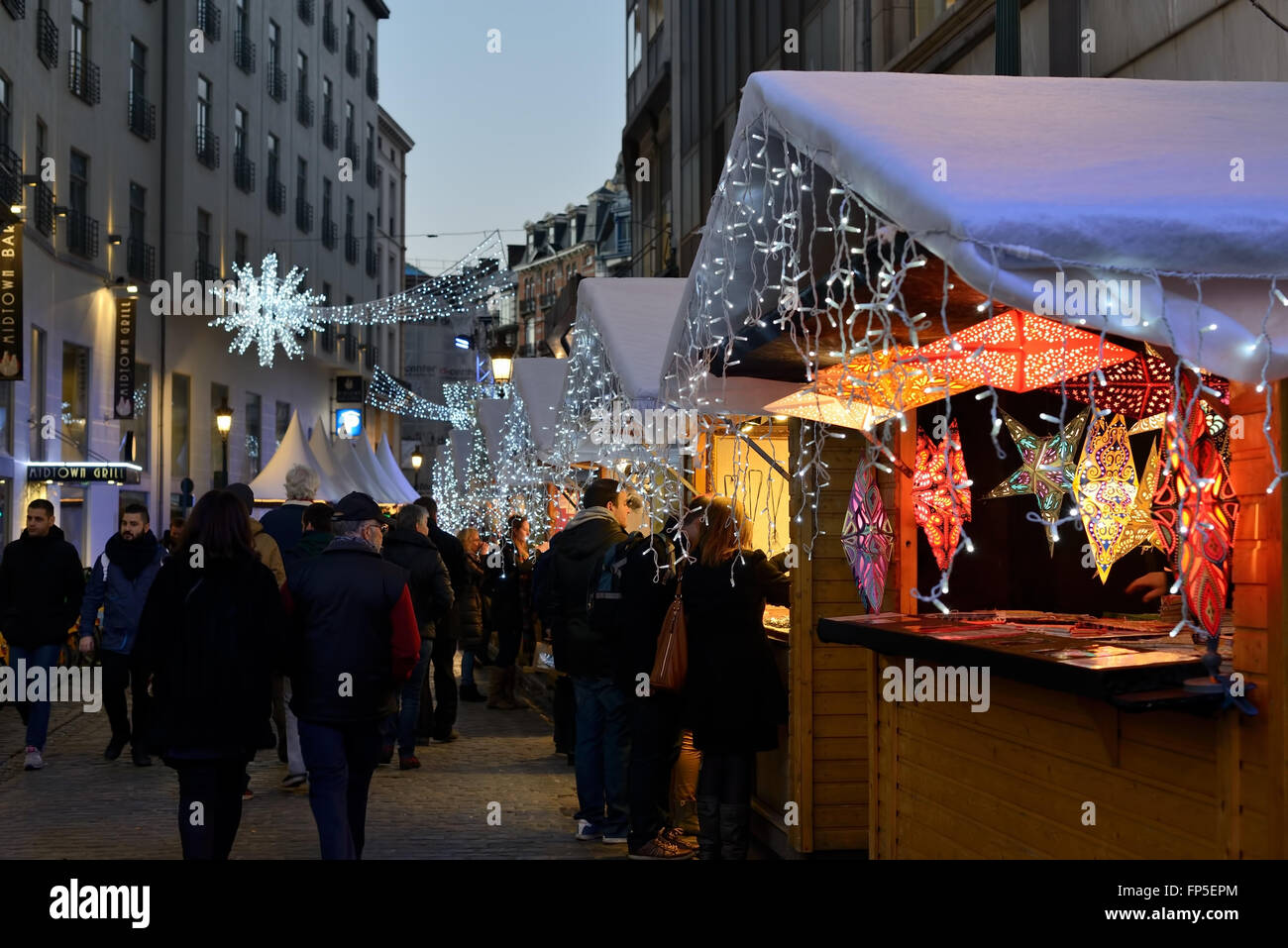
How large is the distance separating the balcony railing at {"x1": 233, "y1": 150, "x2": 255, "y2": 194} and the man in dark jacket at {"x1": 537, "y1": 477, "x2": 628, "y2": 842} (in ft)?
97.3

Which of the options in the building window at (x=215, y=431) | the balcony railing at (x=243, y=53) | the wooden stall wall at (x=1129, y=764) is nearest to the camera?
the wooden stall wall at (x=1129, y=764)

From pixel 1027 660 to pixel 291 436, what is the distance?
20294mm

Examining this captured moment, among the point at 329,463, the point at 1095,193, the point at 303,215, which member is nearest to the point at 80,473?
the point at 329,463

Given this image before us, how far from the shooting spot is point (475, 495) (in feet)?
93.2

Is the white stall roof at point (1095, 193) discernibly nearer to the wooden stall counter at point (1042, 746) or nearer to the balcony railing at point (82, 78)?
the wooden stall counter at point (1042, 746)

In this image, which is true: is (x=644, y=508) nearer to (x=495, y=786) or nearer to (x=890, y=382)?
(x=495, y=786)

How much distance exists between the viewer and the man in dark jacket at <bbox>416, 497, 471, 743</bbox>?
11766 millimetres

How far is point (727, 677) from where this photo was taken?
7.29 metres

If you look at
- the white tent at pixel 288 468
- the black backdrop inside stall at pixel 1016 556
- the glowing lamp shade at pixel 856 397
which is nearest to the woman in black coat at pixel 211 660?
the glowing lamp shade at pixel 856 397

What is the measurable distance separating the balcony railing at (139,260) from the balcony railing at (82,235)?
92.0 inches

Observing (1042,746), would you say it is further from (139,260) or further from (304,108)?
(304,108)

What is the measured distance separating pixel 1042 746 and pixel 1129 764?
1.97 ft

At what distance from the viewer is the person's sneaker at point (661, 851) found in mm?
7953
